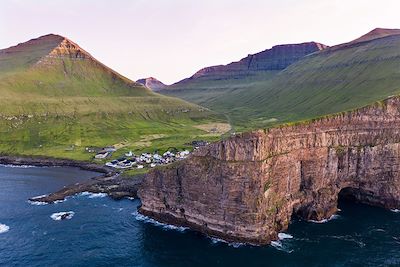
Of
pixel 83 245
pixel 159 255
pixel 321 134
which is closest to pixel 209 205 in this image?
pixel 159 255

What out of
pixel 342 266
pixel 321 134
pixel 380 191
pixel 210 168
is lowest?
pixel 342 266

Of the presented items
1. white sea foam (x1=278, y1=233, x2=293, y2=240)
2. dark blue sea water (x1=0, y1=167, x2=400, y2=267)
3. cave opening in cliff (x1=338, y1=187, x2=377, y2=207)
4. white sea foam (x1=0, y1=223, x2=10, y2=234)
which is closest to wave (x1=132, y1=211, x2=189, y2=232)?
dark blue sea water (x1=0, y1=167, x2=400, y2=267)

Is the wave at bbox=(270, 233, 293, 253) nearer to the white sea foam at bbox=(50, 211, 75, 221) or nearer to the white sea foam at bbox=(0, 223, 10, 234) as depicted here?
the white sea foam at bbox=(50, 211, 75, 221)

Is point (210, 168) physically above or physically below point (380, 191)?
above

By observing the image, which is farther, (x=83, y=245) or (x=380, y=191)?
(x=380, y=191)

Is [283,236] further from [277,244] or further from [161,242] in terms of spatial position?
[161,242]

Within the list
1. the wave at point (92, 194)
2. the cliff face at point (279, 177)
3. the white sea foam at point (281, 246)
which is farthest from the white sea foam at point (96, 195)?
the white sea foam at point (281, 246)

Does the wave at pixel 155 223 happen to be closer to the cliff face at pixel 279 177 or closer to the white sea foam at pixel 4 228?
the cliff face at pixel 279 177

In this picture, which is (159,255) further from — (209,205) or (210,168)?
(210,168)
